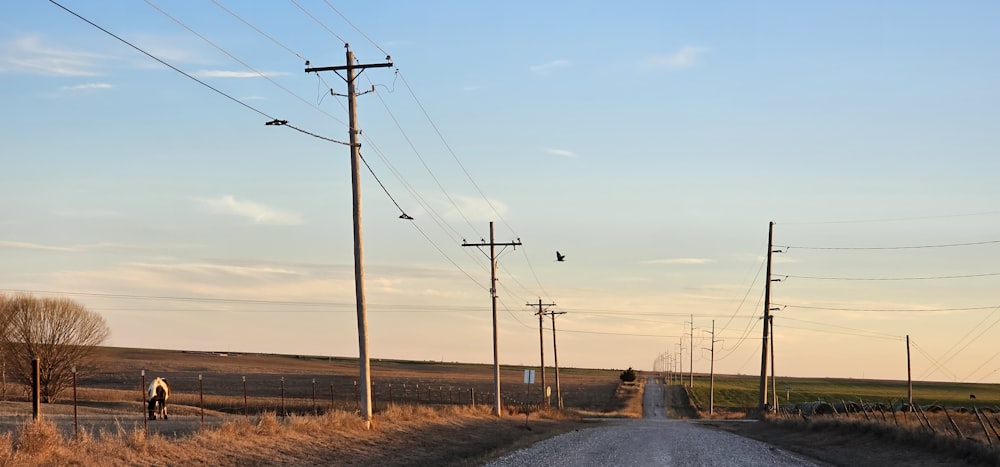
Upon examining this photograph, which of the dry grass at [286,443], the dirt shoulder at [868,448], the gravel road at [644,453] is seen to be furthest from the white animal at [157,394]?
the dirt shoulder at [868,448]

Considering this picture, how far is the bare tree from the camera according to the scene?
71.4 metres

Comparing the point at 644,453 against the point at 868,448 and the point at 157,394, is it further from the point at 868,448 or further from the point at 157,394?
the point at 157,394

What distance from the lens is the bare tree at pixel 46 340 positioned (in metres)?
71.4

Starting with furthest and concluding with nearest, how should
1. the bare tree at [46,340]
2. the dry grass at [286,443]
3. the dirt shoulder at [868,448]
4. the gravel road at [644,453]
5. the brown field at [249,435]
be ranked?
the bare tree at [46,340], the gravel road at [644,453], the dirt shoulder at [868,448], the brown field at [249,435], the dry grass at [286,443]

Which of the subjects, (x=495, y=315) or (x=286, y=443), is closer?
(x=286, y=443)

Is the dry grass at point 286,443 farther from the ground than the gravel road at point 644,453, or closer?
farther from the ground

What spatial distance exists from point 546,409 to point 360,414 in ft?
138

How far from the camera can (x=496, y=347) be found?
6412 cm

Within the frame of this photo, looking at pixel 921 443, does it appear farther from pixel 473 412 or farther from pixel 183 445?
pixel 473 412

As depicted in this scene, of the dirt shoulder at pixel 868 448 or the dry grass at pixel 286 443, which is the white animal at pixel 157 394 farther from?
the dirt shoulder at pixel 868 448

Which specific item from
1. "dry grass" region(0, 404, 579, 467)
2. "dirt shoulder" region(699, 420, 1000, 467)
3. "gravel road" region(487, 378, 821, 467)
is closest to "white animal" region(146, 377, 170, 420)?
"dry grass" region(0, 404, 579, 467)

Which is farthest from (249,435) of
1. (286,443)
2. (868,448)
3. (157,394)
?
(868,448)

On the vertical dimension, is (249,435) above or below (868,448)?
above

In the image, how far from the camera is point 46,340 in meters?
72.5
